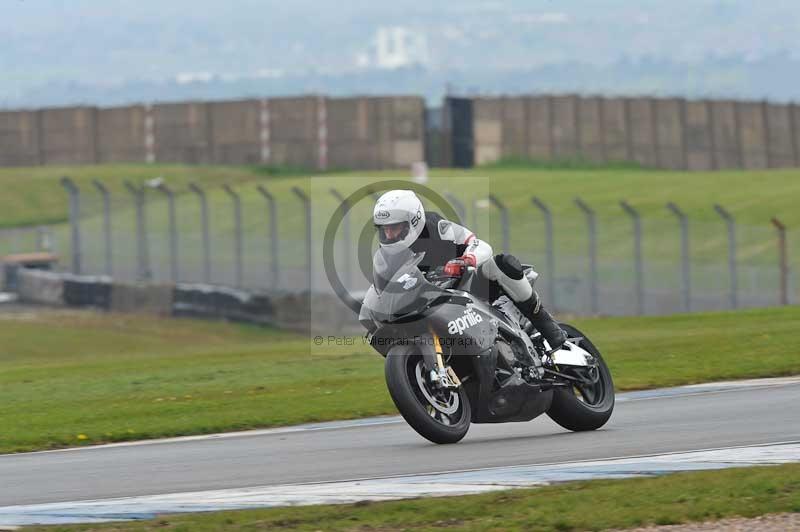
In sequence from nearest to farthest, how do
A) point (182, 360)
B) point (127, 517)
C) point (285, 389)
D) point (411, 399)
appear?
point (127, 517)
point (411, 399)
point (285, 389)
point (182, 360)

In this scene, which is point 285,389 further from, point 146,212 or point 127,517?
point 146,212

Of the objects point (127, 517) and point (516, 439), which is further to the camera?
point (516, 439)

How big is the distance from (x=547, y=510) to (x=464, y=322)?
2.63 metres

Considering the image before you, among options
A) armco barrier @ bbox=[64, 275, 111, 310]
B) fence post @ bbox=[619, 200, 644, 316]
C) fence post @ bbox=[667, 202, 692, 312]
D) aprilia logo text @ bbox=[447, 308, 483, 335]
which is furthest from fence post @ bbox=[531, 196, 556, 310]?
aprilia logo text @ bbox=[447, 308, 483, 335]

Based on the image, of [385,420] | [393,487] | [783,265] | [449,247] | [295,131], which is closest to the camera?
[393,487]

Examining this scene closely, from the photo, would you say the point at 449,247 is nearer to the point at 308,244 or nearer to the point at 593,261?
the point at 593,261

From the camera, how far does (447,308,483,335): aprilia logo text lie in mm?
11195

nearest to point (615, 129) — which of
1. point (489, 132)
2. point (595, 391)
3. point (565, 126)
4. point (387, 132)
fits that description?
point (565, 126)

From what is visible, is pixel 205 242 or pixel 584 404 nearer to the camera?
pixel 584 404

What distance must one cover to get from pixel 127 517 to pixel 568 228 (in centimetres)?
2362

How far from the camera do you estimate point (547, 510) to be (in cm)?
885

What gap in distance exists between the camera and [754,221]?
38.9 m

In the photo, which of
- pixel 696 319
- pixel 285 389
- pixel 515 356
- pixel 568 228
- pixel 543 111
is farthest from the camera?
pixel 543 111

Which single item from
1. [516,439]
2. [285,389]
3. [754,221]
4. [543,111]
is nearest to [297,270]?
[754,221]
